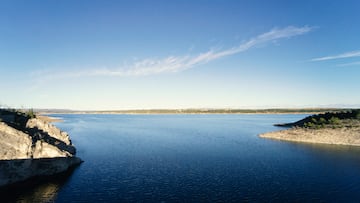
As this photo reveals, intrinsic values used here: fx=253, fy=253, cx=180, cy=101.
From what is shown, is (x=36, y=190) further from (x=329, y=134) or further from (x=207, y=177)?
(x=329, y=134)

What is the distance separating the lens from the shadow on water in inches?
1241

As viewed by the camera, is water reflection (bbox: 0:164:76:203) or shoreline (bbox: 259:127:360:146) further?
shoreline (bbox: 259:127:360:146)

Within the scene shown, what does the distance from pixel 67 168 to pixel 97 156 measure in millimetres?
10878

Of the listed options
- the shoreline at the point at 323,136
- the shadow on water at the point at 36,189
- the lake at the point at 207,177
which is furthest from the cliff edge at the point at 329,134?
the shadow on water at the point at 36,189

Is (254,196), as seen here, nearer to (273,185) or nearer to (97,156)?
(273,185)

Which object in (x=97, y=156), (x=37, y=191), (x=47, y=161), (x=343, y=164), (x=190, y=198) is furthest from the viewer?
(x=97, y=156)

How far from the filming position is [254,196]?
3150 cm

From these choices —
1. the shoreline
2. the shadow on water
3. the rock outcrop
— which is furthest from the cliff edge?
the shadow on water

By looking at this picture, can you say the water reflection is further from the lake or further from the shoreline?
the shoreline

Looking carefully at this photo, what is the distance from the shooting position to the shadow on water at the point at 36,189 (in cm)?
3152

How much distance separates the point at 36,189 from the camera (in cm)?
3512

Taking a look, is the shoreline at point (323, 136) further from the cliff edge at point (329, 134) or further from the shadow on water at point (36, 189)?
the shadow on water at point (36, 189)

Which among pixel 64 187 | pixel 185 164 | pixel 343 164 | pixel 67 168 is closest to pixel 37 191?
pixel 64 187

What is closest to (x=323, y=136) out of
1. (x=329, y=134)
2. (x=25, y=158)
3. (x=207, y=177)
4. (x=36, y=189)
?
(x=329, y=134)
